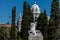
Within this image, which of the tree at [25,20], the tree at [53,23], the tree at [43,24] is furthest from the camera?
the tree at [43,24]

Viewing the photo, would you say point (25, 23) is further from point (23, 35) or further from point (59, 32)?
point (59, 32)

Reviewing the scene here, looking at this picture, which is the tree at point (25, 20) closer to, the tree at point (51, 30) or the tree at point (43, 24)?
the tree at point (43, 24)

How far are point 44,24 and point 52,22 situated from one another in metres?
4.18

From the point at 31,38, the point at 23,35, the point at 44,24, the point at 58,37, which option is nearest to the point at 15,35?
the point at 23,35

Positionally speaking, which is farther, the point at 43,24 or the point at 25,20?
the point at 25,20

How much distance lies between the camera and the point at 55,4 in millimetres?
53062

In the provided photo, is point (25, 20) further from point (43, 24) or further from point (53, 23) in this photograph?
point (53, 23)

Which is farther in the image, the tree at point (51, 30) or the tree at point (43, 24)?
the tree at point (43, 24)

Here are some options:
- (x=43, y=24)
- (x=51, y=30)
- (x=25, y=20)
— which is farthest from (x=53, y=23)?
(x=25, y=20)

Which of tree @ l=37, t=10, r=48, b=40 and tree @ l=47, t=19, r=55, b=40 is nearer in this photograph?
tree @ l=47, t=19, r=55, b=40

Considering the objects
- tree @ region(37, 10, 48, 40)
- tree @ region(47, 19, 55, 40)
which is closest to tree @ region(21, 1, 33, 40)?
tree @ region(37, 10, 48, 40)

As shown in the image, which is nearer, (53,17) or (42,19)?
(53,17)

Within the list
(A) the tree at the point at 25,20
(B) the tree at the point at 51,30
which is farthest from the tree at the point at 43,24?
(B) the tree at the point at 51,30

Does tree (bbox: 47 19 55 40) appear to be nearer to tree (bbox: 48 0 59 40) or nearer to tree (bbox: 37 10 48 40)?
tree (bbox: 48 0 59 40)
